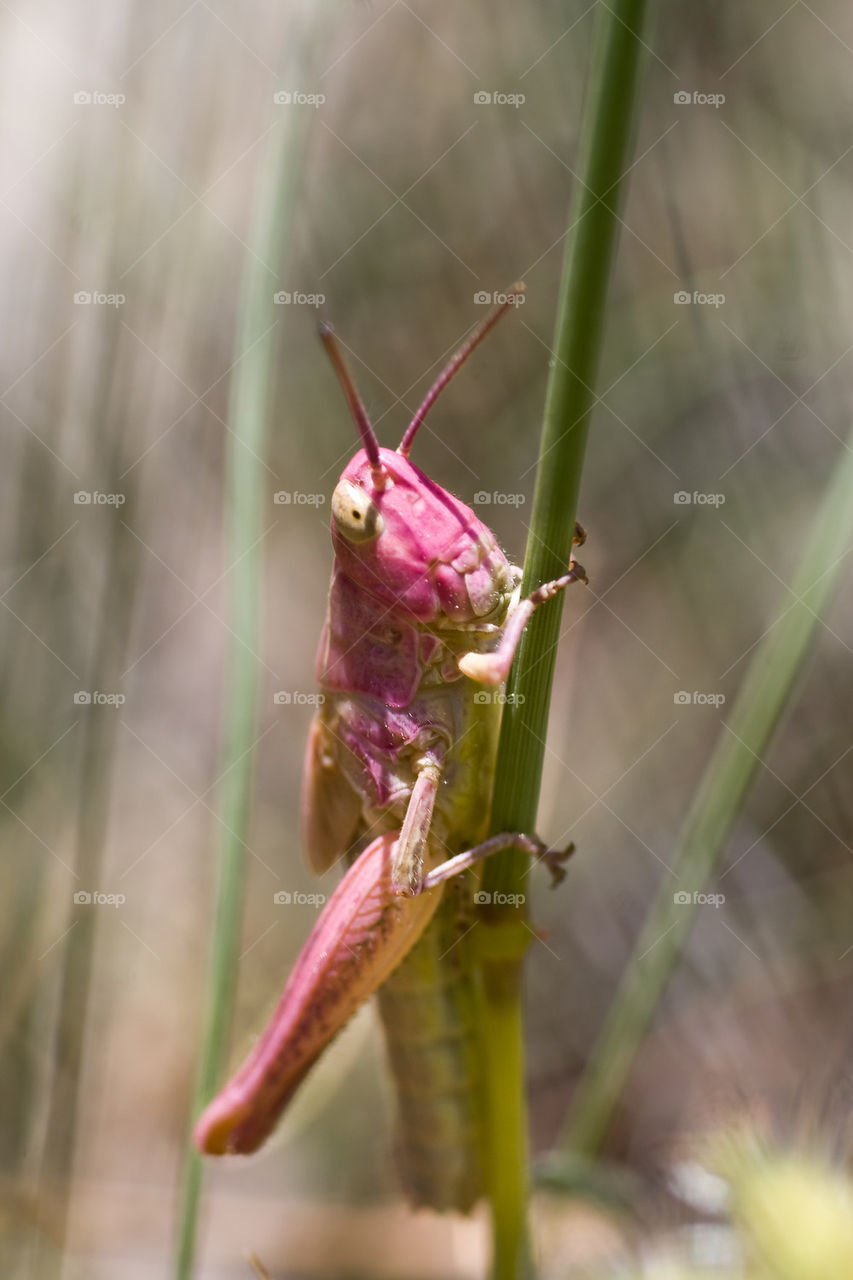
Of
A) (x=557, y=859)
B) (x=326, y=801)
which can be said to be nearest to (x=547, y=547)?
(x=557, y=859)

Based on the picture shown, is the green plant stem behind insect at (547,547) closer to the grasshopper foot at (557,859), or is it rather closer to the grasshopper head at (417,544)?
the grasshopper foot at (557,859)

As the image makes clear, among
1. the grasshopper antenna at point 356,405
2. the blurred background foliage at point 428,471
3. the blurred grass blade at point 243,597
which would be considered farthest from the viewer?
the blurred background foliage at point 428,471

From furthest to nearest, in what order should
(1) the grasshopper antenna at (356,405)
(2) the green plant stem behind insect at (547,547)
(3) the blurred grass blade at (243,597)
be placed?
(3) the blurred grass blade at (243,597) → (1) the grasshopper antenna at (356,405) → (2) the green plant stem behind insect at (547,547)

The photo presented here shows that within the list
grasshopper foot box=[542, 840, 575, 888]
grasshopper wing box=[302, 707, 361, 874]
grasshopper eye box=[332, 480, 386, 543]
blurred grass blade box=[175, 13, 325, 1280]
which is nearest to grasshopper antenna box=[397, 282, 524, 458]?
grasshopper eye box=[332, 480, 386, 543]

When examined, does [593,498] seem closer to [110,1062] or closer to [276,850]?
[276,850]

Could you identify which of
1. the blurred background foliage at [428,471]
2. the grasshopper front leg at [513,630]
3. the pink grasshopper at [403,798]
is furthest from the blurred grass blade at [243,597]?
the blurred background foliage at [428,471]

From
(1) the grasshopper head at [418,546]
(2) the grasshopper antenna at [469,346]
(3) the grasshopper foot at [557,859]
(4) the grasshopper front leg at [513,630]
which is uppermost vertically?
(2) the grasshopper antenna at [469,346]

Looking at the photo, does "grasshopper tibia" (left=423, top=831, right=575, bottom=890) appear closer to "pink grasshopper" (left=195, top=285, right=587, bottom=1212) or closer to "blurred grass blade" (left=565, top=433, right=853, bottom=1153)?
"pink grasshopper" (left=195, top=285, right=587, bottom=1212)

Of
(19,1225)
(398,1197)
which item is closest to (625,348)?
(398,1197)
